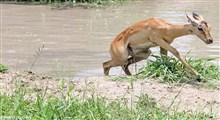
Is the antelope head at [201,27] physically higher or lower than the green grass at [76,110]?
higher

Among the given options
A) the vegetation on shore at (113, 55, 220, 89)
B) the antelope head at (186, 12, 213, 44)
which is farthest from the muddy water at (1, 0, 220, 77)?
the antelope head at (186, 12, 213, 44)

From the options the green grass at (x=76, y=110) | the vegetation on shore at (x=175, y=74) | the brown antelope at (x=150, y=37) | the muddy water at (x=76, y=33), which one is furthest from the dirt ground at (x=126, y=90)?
the muddy water at (x=76, y=33)

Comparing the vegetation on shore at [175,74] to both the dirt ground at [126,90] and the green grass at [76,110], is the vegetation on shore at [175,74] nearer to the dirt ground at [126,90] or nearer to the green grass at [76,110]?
the dirt ground at [126,90]

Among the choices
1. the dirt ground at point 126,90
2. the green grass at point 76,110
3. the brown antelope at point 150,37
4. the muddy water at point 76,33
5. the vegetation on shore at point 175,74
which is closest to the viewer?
the green grass at point 76,110

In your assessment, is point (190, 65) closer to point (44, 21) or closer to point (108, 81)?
point (108, 81)

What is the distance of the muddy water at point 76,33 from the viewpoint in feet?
32.6

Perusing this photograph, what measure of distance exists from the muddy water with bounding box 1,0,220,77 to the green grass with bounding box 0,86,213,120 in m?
2.30

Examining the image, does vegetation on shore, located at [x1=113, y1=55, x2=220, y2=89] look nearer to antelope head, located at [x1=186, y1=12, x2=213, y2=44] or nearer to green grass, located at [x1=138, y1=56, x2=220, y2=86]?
green grass, located at [x1=138, y1=56, x2=220, y2=86]

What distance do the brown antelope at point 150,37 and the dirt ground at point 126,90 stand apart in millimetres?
654

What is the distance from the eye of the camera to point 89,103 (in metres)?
5.64

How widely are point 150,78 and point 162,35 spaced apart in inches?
27.9

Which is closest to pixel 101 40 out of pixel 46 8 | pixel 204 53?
pixel 204 53

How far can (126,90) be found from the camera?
6922mm

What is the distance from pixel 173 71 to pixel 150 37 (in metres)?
0.63
